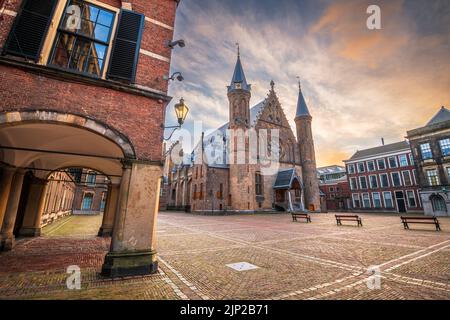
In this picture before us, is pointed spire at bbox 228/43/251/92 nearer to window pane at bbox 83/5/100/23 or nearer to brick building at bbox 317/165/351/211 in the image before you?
A: window pane at bbox 83/5/100/23

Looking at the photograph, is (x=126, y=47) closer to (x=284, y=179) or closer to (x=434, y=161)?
(x=284, y=179)

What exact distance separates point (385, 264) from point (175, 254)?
20.5 feet

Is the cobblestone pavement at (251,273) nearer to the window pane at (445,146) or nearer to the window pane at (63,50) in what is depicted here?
the window pane at (63,50)

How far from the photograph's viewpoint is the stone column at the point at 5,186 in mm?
7354

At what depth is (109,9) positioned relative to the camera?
650cm

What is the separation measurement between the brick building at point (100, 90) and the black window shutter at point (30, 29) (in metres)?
0.02

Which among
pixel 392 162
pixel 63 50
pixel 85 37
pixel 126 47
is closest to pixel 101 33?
pixel 85 37

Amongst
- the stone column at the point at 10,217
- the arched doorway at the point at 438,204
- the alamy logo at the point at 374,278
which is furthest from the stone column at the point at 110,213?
the arched doorway at the point at 438,204

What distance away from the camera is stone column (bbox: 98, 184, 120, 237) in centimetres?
1109

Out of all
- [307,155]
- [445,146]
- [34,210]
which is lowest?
[34,210]

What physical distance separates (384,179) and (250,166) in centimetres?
2754

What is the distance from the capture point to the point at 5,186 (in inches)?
292

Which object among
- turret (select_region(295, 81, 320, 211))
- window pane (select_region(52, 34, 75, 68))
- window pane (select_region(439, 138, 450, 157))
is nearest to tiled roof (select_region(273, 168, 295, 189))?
turret (select_region(295, 81, 320, 211))

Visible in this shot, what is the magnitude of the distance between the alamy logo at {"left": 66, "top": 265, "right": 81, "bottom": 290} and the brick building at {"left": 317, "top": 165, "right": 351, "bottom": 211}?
1845 inches
